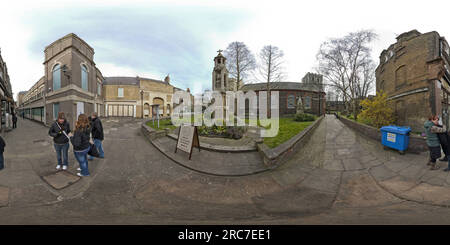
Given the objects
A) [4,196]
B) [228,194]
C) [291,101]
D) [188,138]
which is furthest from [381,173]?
[291,101]

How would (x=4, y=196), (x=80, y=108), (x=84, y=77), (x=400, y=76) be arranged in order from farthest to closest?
(x=84, y=77)
(x=400, y=76)
(x=80, y=108)
(x=4, y=196)

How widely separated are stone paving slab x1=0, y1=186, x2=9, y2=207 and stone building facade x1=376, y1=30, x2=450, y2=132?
1928cm

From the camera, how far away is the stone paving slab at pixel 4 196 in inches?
120

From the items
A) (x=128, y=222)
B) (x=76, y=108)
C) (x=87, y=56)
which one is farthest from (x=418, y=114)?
(x=87, y=56)

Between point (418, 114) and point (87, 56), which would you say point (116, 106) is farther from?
point (418, 114)

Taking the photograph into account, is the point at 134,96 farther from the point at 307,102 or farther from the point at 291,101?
the point at 307,102

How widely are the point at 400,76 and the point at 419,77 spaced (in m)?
2.80

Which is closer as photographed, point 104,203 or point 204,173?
point 104,203

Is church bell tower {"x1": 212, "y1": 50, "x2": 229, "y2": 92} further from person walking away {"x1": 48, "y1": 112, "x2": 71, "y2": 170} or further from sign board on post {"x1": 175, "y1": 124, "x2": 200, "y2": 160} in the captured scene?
person walking away {"x1": 48, "y1": 112, "x2": 71, "y2": 170}

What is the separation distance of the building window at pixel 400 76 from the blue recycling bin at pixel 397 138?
1295cm

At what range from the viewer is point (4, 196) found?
10.6 feet

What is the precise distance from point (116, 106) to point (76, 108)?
15.5m

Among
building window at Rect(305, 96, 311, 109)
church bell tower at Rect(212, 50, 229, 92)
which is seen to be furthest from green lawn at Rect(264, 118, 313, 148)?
building window at Rect(305, 96, 311, 109)

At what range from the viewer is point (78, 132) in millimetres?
4195
